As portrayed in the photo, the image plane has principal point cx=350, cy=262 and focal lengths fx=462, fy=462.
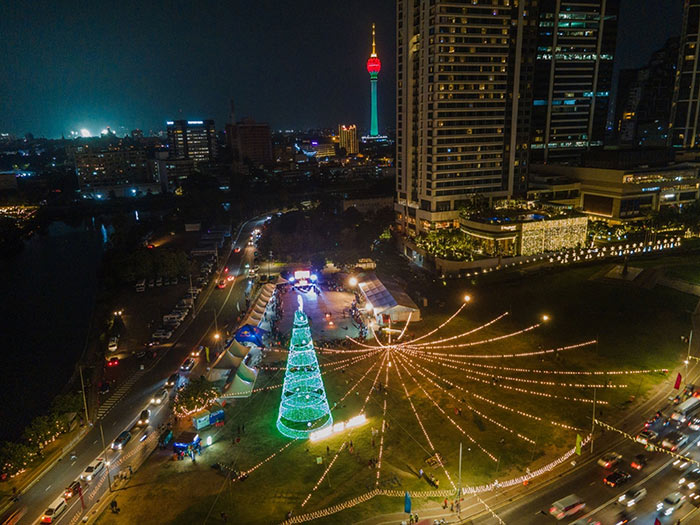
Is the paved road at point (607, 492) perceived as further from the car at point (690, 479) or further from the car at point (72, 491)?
the car at point (72, 491)

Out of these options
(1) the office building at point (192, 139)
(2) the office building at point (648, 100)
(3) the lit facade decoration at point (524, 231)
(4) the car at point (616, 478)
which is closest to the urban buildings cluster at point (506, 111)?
(3) the lit facade decoration at point (524, 231)

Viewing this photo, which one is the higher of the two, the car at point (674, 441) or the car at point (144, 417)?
the car at point (674, 441)

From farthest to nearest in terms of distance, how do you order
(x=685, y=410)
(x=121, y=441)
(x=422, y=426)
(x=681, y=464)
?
1. (x=422, y=426)
2. (x=685, y=410)
3. (x=121, y=441)
4. (x=681, y=464)

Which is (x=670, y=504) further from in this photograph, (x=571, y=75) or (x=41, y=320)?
(x=571, y=75)

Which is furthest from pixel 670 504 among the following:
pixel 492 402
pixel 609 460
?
pixel 492 402

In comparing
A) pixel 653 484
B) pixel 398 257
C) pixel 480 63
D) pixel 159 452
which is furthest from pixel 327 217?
pixel 653 484

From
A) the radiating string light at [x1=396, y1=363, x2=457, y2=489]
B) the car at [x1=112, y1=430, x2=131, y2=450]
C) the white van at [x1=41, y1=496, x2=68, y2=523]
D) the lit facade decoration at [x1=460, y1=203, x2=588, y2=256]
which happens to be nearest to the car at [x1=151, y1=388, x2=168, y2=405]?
the car at [x1=112, y1=430, x2=131, y2=450]

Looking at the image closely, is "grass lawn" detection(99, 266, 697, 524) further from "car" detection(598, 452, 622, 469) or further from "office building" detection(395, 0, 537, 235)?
"office building" detection(395, 0, 537, 235)
